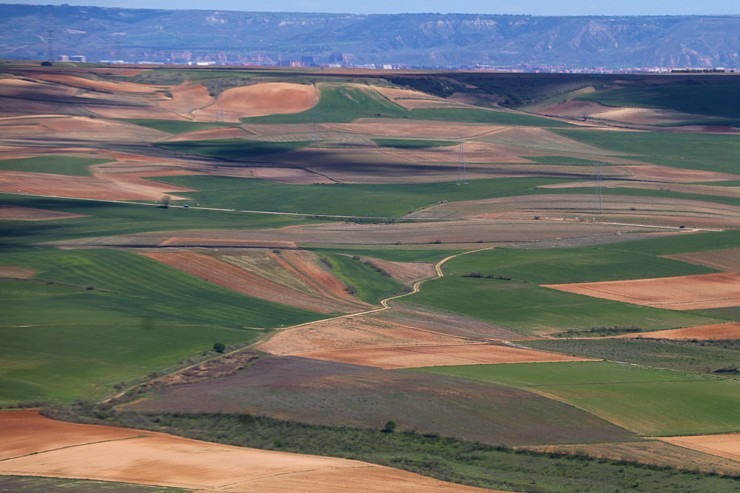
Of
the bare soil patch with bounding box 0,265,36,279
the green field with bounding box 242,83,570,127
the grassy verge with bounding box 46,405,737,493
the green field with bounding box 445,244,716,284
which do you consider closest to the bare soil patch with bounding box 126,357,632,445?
the grassy verge with bounding box 46,405,737,493

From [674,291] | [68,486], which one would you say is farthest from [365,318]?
[68,486]

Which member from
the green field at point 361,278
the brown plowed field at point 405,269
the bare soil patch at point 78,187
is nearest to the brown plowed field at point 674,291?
the brown plowed field at point 405,269

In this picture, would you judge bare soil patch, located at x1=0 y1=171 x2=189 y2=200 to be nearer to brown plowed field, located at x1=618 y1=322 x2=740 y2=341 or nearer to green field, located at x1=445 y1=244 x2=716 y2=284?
green field, located at x1=445 y1=244 x2=716 y2=284

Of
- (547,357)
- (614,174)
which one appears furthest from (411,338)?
(614,174)

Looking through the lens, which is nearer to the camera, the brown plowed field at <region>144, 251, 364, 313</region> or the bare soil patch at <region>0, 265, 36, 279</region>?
the brown plowed field at <region>144, 251, 364, 313</region>

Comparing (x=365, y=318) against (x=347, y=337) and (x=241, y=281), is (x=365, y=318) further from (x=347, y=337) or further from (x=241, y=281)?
(x=241, y=281)

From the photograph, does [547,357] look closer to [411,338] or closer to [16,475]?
[411,338]
